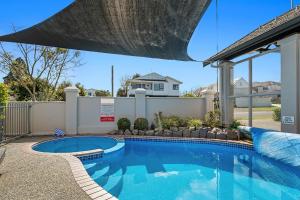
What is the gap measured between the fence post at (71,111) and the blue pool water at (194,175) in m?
3.79

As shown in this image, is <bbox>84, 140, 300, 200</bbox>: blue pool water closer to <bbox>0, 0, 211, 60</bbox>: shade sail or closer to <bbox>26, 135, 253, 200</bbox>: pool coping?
<bbox>26, 135, 253, 200</bbox>: pool coping

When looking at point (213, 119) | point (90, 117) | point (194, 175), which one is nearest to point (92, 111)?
point (90, 117)

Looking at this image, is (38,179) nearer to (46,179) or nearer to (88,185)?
(46,179)

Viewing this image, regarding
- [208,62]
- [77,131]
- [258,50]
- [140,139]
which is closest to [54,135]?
[77,131]

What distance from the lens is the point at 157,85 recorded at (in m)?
38.1

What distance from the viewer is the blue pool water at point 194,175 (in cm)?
486

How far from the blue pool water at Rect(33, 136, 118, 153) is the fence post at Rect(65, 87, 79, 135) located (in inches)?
50.2

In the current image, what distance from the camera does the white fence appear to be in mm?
11305

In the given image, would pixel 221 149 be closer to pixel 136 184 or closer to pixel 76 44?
pixel 136 184

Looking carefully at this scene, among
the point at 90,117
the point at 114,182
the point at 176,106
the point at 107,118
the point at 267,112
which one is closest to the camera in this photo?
the point at 114,182

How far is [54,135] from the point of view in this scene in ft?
35.4

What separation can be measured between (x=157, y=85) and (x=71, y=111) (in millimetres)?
27377

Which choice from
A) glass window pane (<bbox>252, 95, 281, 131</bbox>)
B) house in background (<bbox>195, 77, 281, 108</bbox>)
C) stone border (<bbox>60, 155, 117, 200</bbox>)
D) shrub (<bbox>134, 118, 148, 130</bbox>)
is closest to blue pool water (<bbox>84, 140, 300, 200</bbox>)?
stone border (<bbox>60, 155, 117, 200</bbox>)

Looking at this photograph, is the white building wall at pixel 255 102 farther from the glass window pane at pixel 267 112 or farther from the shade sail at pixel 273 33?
the shade sail at pixel 273 33
